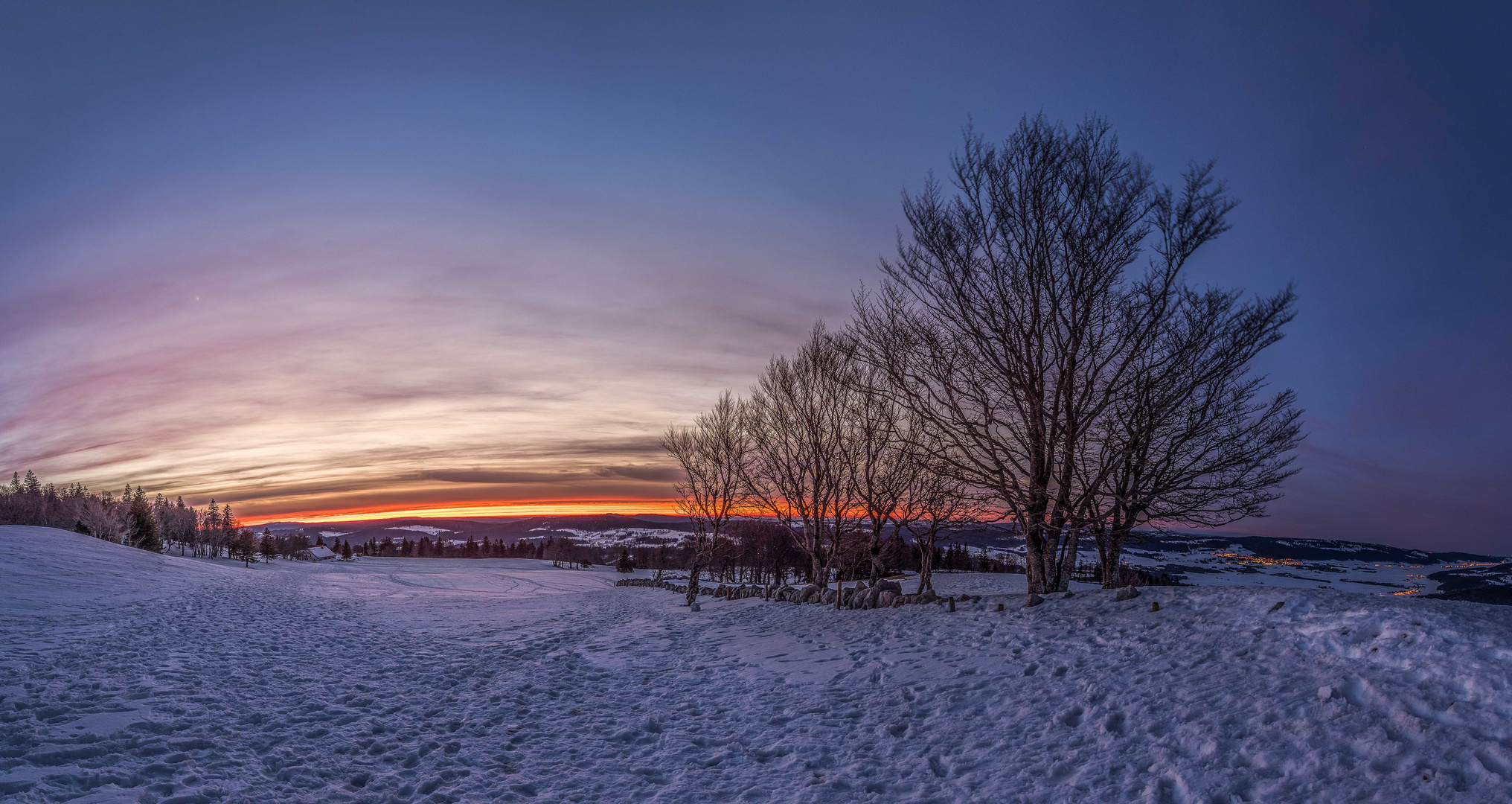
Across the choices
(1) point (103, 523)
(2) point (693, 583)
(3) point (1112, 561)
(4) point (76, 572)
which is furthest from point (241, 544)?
(3) point (1112, 561)

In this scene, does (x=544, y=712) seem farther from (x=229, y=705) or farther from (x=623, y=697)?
(x=229, y=705)

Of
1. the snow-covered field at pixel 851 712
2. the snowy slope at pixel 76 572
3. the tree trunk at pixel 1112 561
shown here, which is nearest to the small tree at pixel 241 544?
the snowy slope at pixel 76 572

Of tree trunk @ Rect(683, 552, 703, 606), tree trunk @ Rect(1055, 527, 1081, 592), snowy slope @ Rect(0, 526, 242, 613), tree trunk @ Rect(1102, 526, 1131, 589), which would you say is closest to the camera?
tree trunk @ Rect(1055, 527, 1081, 592)

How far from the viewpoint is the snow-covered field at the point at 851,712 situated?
180 inches

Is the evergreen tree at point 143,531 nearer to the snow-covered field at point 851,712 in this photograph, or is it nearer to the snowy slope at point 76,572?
the snowy slope at point 76,572

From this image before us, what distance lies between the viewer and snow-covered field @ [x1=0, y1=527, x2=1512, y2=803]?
457 centimetres

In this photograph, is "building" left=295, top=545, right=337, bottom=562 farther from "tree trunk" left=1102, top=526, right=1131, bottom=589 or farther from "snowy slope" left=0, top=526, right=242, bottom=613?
"tree trunk" left=1102, top=526, right=1131, bottom=589

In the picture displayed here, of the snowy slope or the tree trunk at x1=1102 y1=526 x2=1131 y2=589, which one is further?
the snowy slope

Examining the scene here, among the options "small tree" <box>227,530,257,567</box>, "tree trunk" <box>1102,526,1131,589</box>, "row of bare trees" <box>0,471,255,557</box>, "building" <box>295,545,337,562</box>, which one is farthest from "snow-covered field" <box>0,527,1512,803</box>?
"building" <box>295,545,337,562</box>

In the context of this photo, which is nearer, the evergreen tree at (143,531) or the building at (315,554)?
the evergreen tree at (143,531)

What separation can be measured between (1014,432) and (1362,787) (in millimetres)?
7126

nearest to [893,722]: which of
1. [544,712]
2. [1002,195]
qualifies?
[544,712]

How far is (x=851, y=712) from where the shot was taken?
675cm

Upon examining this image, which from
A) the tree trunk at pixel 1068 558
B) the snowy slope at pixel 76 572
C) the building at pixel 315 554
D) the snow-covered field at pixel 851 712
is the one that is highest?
the tree trunk at pixel 1068 558
